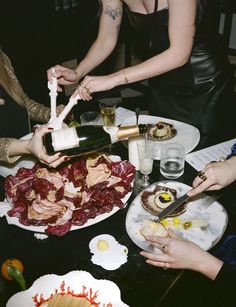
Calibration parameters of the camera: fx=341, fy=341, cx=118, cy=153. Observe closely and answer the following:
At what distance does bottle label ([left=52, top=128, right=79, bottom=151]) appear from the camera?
1491 mm

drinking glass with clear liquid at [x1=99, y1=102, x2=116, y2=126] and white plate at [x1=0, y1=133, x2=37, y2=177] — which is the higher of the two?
drinking glass with clear liquid at [x1=99, y1=102, x2=116, y2=126]

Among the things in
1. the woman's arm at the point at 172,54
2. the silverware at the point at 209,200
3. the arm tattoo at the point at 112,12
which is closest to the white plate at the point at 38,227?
the silverware at the point at 209,200

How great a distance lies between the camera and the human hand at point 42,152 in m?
1.56

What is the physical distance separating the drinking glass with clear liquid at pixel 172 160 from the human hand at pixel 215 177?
0.21 metres

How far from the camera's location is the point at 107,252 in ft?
4.58

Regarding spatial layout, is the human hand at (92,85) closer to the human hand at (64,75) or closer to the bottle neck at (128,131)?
the human hand at (64,75)

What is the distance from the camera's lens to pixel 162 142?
2053 mm

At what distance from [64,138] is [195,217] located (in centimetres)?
69

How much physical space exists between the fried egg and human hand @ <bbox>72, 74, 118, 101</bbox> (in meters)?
0.91

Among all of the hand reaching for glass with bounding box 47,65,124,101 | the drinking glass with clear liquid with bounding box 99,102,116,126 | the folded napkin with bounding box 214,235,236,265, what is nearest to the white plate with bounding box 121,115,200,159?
the drinking glass with clear liquid with bounding box 99,102,116,126

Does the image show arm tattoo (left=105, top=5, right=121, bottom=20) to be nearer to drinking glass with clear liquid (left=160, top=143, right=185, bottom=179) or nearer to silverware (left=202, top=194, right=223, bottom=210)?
drinking glass with clear liquid (left=160, top=143, right=185, bottom=179)

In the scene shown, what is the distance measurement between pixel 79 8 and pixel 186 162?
360 centimetres

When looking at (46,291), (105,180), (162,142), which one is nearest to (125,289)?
(46,291)

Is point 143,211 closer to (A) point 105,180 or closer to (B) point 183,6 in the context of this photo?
(A) point 105,180
